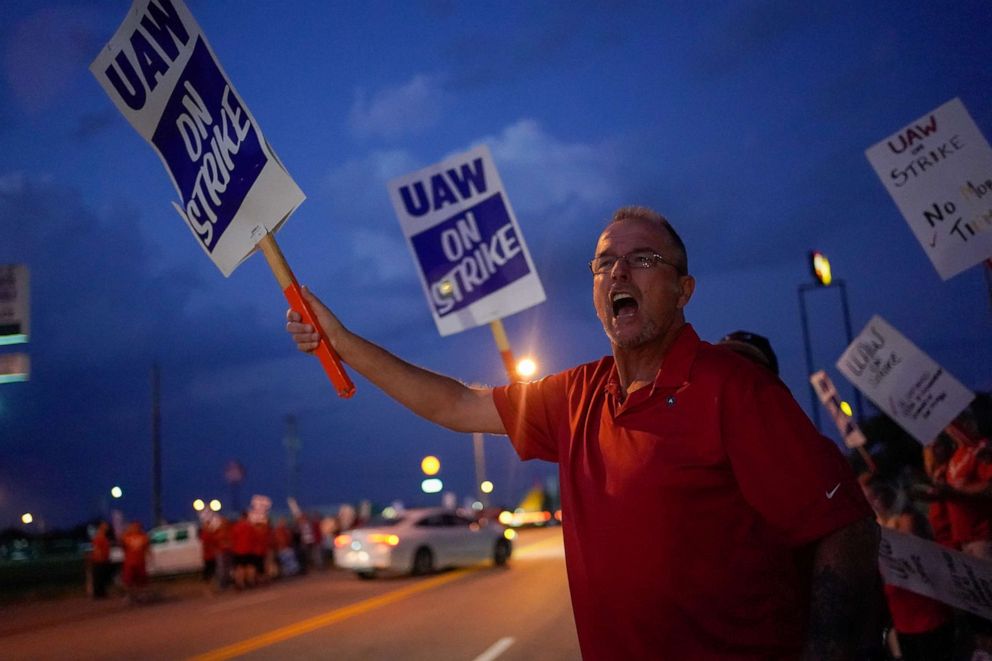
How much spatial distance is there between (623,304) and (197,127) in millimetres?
1824

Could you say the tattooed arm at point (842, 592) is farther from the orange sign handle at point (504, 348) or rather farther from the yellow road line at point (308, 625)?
the yellow road line at point (308, 625)

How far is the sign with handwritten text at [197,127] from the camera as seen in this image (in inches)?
135

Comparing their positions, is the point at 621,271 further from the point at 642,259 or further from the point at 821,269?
the point at 821,269

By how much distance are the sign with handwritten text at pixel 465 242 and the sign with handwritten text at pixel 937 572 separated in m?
2.91

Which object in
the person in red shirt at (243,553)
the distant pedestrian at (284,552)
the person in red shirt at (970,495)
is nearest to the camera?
the person in red shirt at (970,495)

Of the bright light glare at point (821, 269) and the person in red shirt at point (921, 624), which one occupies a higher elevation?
the bright light glare at point (821, 269)

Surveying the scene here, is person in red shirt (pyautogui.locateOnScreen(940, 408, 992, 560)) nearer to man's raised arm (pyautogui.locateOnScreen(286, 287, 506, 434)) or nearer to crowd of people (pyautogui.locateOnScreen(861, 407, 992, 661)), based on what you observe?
crowd of people (pyautogui.locateOnScreen(861, 407, 992, 661))

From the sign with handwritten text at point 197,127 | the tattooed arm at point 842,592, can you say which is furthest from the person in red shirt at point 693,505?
the sign with handwritten text at point 197,127

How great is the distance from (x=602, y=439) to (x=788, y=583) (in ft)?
2.03

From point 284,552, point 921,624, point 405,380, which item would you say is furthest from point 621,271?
point 284,552

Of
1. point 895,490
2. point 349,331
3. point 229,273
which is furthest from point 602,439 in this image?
point 895,490

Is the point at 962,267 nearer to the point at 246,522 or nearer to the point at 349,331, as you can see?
the point at 349,331

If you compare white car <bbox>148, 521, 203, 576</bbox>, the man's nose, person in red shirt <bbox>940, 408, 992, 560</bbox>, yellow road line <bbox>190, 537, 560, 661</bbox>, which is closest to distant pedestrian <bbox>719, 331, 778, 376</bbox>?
the man's nose

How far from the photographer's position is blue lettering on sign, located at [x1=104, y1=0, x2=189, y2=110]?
3488 millimetres
